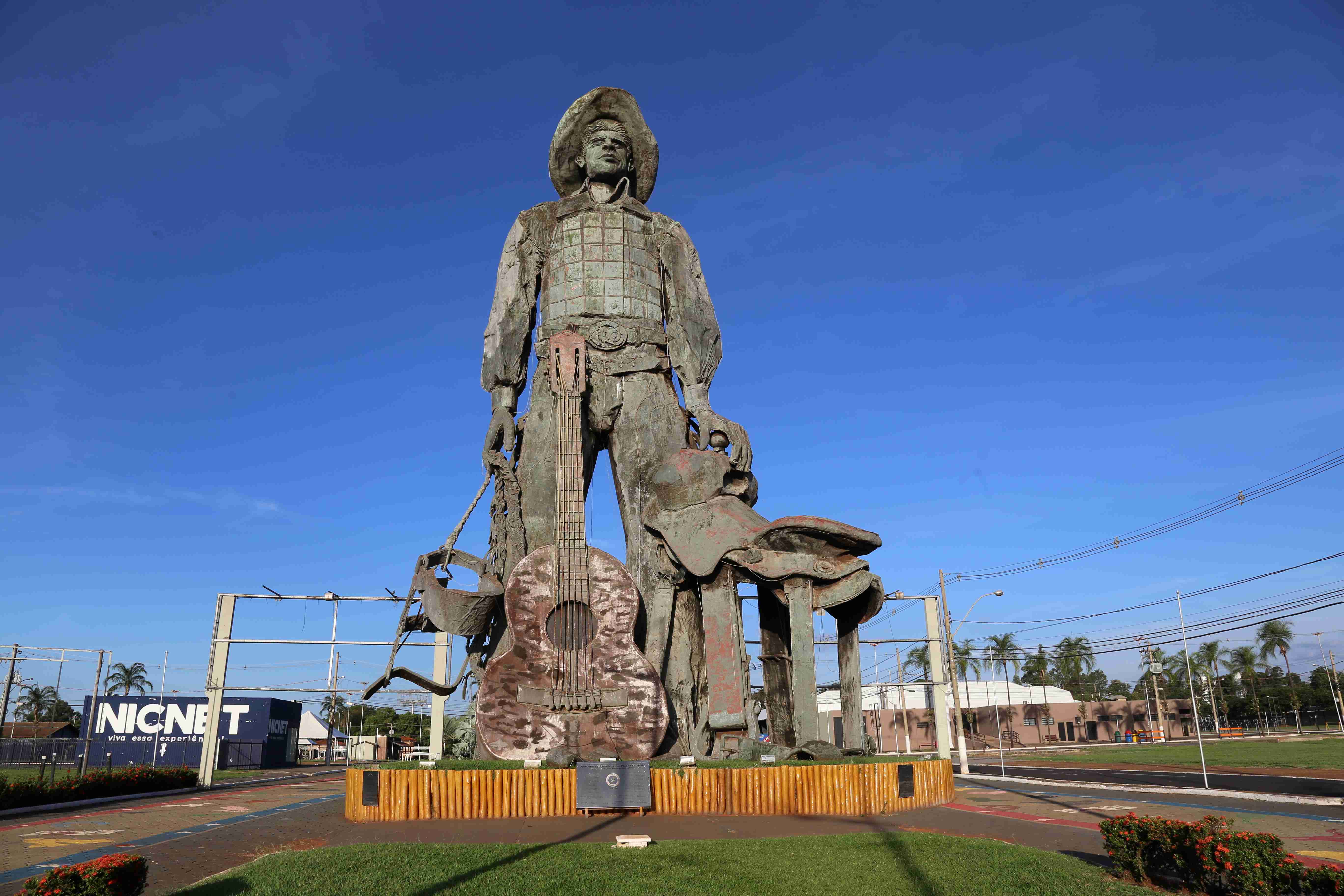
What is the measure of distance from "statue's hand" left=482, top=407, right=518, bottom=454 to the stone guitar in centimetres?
211

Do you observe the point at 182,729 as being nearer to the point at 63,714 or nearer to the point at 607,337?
the point at 607,337

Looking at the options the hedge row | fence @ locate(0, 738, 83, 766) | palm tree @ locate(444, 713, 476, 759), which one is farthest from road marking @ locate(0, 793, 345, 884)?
fence @ locate(0, 738, 83, 766)

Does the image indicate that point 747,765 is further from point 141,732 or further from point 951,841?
point 141,732

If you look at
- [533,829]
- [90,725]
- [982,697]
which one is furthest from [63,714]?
[533,829]

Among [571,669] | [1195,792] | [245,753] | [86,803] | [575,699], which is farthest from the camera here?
[245,753]

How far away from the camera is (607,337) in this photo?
45.5ft

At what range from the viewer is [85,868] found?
5383 mm

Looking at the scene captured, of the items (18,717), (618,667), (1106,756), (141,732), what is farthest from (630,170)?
(18,717)

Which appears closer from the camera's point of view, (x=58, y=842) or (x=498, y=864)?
(x=498, y=864)

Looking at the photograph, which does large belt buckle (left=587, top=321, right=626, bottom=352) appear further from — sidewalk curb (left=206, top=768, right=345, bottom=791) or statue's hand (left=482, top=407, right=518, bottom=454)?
sidewalk curb (left=206, top=768, right=345, bottom=791)

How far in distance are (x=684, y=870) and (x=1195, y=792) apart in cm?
1184

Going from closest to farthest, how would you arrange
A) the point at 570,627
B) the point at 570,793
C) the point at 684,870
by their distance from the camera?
the point at 684,870 < the point at 570,793 < the point at 570,627

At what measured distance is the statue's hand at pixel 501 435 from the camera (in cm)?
1376

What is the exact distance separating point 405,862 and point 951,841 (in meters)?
4.84
